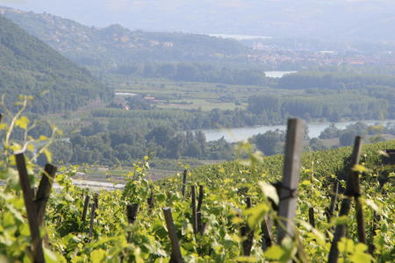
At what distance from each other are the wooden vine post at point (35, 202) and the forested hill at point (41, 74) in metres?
108

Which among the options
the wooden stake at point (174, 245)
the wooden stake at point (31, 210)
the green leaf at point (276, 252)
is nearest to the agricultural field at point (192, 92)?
the wooden stake at point (174, 245)

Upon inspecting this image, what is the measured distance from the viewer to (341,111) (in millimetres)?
112062

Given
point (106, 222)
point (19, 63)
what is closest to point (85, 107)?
point (19, 63)

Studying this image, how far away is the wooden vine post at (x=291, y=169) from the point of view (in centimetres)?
134

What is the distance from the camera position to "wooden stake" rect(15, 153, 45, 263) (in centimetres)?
140

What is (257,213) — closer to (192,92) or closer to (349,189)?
(349,189)

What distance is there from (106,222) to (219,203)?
1.57 meters

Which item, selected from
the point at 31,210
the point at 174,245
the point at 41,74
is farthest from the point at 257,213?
the point at 41,74

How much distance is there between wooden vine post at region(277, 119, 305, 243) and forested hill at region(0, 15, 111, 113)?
108486 millimetres

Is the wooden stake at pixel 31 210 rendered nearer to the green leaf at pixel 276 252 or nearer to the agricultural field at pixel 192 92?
the green leaf at pixel 276 252

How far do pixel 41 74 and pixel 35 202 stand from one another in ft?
395

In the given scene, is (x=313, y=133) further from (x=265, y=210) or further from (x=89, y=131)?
(x=265, y=210)

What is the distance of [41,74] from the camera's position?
11788 centimetres

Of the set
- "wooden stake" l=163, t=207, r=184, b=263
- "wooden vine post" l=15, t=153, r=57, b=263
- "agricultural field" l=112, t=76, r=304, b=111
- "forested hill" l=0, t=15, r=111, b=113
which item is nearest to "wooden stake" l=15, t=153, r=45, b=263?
"wooden vine post" l=15, t=153, r=57, b=263
